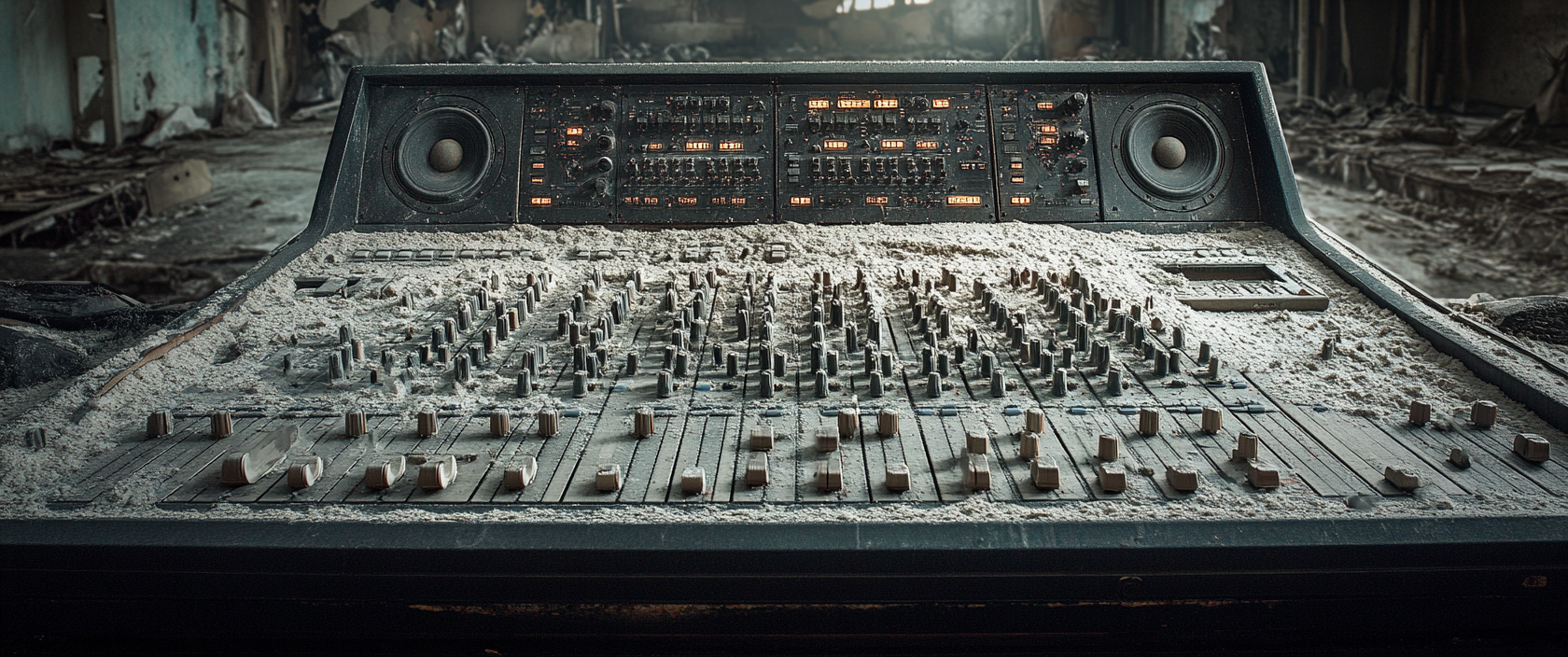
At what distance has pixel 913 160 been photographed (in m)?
2.94

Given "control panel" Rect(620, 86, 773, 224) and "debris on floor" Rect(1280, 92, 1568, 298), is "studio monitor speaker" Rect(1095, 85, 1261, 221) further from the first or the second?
"debris on floor" Rect(1280, 92, 1568, 298)

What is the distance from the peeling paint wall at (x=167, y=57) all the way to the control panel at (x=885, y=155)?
31.2 feet

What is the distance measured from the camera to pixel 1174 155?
2.97 meters

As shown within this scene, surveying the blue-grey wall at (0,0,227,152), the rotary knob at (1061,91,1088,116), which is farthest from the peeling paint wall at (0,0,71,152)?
the rotary knob at (1061,91,1088,116)

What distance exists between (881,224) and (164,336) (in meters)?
1.80

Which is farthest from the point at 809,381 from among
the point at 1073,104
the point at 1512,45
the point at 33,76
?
the point at 1512,45

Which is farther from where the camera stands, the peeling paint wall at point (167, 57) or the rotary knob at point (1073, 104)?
the peeling paint wall at point (167, 57)

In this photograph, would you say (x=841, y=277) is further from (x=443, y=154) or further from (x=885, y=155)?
(x=443, y=154)

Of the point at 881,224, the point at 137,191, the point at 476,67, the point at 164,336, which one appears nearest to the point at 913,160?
the point at 881,224

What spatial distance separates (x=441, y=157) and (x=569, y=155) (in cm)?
41

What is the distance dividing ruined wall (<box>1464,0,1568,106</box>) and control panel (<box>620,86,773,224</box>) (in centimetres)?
899

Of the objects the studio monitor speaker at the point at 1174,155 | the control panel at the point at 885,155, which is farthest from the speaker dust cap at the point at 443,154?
the studio monitor speaker at the point at 1174,155

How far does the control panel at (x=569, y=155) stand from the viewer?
292 cm

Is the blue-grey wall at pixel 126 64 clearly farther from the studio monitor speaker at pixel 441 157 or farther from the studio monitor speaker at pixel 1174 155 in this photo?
the studio monitor speaker at pixel 1174 155
